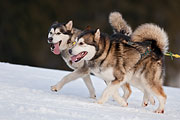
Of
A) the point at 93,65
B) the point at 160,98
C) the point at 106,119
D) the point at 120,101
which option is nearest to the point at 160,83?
the point at 160,98

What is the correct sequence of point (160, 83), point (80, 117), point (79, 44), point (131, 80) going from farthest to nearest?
1. point (131, 80)
2. point (160, 83)
3. point (79, 44)
4. point (80, 117)

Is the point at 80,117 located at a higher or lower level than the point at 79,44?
lower

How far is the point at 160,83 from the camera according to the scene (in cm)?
438

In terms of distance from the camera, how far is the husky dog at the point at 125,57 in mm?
4172

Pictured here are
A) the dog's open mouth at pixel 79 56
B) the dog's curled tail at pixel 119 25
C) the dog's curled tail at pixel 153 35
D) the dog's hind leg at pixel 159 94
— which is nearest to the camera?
the dog's open mouth at pixel 79 56

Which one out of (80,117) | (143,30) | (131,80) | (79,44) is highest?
(143,30)

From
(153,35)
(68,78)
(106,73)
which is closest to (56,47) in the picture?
(68,78)

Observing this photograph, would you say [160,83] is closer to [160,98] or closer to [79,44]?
[160,98]

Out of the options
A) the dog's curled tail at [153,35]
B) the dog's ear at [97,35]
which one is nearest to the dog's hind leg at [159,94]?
the dog's curled tail at [153,35]

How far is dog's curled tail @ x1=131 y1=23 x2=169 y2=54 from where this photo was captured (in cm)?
447

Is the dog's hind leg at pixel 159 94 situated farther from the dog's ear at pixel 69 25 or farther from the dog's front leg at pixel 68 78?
the dog's ear at pixel 69 25

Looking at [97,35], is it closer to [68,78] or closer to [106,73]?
[106,73]

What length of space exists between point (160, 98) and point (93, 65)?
3.18 ft

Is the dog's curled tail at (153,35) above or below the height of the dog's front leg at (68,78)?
above
